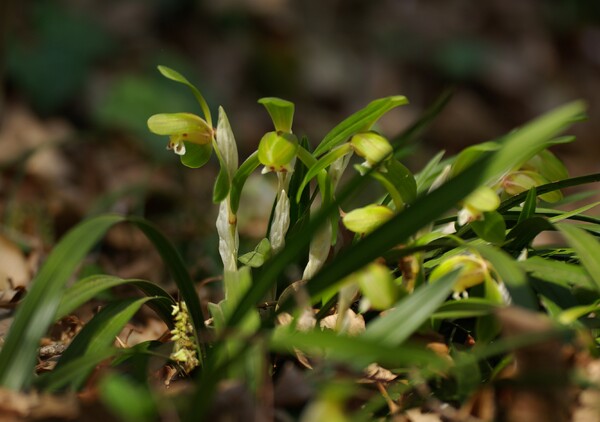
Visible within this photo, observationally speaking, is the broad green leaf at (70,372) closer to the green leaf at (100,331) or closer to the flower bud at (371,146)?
the green leaf at (100,331)


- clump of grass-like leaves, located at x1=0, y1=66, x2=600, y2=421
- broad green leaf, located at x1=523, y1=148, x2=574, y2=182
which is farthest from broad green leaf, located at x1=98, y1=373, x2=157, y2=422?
broad green leaf, located at x1=523, y1=148, x2=574, y2=182

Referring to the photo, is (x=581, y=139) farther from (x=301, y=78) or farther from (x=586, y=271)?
(x=586, y=271)

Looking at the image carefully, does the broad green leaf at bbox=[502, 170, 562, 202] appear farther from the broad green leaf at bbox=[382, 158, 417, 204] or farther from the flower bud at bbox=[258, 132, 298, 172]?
the flower bud at bbox=[258, 132, 298, 172]

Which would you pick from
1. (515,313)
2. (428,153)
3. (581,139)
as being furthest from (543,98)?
(515,313)

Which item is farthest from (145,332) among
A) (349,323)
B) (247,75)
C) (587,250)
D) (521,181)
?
(247,75)

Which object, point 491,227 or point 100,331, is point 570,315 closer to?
point 491,227

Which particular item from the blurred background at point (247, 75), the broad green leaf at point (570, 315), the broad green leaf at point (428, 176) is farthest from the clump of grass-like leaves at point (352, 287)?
the blurred background at point (247, 75)
